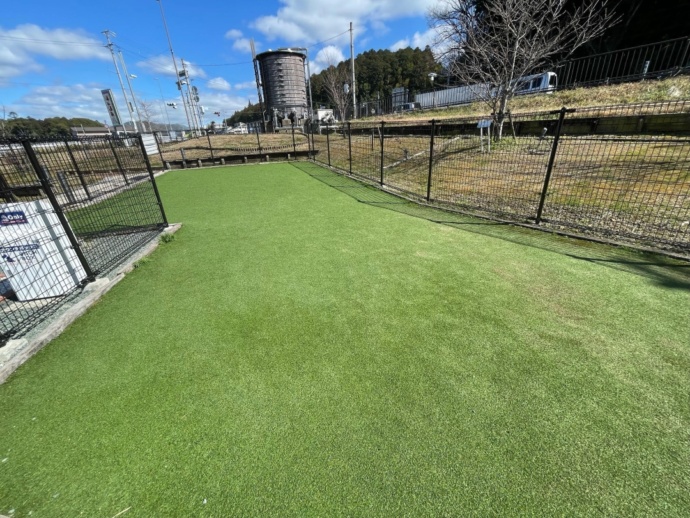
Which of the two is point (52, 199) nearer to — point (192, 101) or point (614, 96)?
point (614, 96)

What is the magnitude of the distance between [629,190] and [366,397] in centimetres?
633

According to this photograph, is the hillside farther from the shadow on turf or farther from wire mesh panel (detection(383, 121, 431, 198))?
the shadow on turf

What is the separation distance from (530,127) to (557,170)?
5314mm

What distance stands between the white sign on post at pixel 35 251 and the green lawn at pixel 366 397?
23.1 inches

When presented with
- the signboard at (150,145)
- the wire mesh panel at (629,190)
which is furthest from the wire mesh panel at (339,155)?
the signboard at (150,145)

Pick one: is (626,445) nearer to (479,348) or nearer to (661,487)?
(661,487)

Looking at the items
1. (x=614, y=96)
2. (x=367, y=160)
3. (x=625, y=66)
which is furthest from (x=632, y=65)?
(x=367, y=160)

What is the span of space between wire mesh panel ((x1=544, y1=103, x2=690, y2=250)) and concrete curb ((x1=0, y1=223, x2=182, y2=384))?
577 centimetres

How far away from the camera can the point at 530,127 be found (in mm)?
10781

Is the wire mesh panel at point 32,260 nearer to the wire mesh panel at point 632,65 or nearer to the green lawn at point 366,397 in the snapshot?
the green lawn at point 366,397

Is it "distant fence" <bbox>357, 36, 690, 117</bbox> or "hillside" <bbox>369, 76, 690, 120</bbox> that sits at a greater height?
"distant fence" <bbox>357, 36, 690, 117</bbox>

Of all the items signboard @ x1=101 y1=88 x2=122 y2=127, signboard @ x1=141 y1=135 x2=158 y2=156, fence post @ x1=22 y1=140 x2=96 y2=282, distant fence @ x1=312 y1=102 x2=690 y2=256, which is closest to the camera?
fence post @ x1=22 y1=140 x2=96 y2=282

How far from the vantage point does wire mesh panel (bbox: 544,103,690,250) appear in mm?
3916

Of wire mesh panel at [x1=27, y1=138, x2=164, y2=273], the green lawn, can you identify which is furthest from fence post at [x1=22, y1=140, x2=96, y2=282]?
the green lawn
